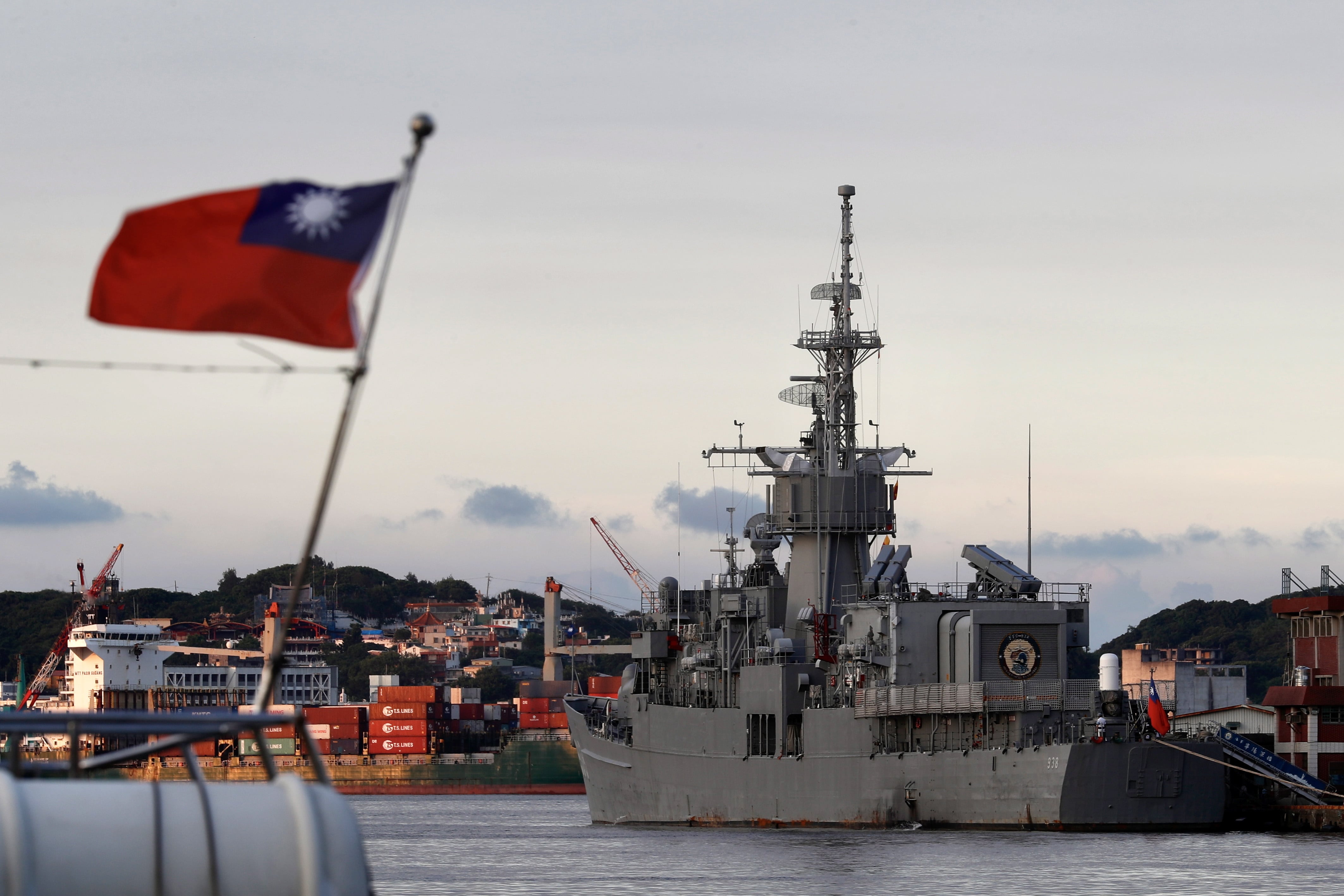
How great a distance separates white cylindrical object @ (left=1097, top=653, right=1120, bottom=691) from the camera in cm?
5262

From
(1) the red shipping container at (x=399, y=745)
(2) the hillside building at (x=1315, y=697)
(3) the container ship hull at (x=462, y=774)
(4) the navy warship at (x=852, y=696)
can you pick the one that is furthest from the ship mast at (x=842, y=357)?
(1) the red shipping container at (x=399, y=745)

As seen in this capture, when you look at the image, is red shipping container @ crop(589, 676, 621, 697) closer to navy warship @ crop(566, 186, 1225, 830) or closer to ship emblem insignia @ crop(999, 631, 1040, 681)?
navy warship @ crop(566, 186, 1225, 830)

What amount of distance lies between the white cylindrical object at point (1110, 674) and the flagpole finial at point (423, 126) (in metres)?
39.5

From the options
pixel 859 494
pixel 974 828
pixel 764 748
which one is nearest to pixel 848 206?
pixel 859 494

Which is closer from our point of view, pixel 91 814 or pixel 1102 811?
pixel 91 814

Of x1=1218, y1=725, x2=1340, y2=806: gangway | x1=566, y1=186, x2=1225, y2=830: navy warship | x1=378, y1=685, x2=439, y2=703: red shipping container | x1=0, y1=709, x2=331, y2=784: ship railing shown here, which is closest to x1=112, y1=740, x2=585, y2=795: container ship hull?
x1=378, y1=685, x2=439, y2=703: red shipping container

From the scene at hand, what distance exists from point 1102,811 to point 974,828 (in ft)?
12.0

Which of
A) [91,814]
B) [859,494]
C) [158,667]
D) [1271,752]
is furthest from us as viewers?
[158,667]

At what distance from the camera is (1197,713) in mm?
74938

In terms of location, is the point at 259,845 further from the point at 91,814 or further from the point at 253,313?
the point at 253,313

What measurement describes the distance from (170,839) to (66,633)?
17660 centimetres

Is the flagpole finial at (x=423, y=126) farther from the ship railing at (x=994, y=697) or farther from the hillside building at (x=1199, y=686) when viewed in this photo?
A: the hillside building at (x=1199, y=686)

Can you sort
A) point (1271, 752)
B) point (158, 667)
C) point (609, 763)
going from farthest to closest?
point (158, 667)
point (609, 763)
point (1271, 752)

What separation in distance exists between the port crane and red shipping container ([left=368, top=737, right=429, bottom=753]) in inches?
1033
